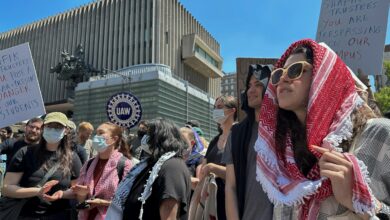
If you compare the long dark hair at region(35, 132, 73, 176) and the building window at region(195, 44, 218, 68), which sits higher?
the building window at region(195, 44, 218, 68)

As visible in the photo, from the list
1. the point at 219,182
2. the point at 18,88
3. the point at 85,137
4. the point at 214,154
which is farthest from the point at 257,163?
the point at 85,137

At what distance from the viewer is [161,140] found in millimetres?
3094

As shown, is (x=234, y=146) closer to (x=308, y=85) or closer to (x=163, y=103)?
(x=308, y=85)

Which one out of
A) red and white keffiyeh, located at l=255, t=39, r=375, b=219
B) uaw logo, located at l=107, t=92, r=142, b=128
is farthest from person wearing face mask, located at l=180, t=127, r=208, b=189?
red and white keffiyeh, located at l=255, t=39, r=375, b=219

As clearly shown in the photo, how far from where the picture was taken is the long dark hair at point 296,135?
158 centimetres

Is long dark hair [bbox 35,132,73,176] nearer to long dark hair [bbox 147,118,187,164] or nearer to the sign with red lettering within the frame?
long dark hair [bbox 147,118,187,164]

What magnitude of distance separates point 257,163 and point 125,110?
577 cm

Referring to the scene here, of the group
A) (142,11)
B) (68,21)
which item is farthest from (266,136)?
(68,21)

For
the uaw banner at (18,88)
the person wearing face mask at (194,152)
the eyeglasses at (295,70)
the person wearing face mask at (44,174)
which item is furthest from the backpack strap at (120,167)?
the eyeglasses at (295,70)

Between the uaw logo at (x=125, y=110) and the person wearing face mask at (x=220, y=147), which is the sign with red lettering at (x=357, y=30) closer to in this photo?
the person wearing face mask at (x=220, y=147)

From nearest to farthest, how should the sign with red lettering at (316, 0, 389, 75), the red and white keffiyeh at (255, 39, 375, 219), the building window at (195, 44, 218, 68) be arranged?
the red and white keffiyeh at (255, 39, 375, 219) < the sign with red lettering at (316, 0, 389, 75) < the building window at (195, 44, 218, 68)

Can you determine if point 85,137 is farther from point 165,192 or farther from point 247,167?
point 247,167

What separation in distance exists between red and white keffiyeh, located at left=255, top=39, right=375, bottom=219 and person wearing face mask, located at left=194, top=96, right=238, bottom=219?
126 centimetres

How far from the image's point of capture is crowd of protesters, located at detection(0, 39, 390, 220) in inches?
55.4
